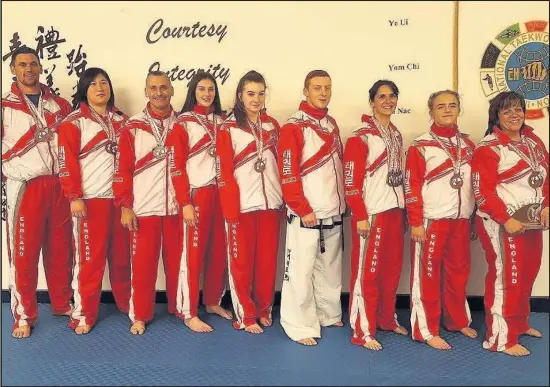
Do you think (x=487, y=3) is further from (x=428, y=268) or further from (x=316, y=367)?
(x=316, y=367)

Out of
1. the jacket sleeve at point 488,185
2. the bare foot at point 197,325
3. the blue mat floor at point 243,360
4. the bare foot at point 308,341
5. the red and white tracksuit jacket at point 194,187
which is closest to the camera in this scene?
the blue mat floor at point 243,360

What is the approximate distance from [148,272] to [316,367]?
1269 mm

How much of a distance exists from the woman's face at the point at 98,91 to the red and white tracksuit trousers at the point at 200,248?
0.87 meters

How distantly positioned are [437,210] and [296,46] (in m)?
1.55

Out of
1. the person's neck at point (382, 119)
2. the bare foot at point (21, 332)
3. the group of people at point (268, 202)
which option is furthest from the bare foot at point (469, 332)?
the bare foot at point (21, 332)

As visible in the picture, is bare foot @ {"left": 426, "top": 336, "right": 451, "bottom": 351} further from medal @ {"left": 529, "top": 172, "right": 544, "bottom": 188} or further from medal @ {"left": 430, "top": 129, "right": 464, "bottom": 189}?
medal @ {"left": 529, "top": 172, "right": 544, "bottom": 188}

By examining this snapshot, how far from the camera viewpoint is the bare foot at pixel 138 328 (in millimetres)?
3293

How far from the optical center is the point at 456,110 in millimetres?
3033

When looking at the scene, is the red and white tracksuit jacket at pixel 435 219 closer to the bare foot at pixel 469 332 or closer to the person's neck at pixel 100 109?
the bare foot at pixel 469 332

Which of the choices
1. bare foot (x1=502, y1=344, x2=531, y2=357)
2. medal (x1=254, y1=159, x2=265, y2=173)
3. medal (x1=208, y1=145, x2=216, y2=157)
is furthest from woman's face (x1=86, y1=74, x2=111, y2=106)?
bare foot (x1=502, y1=344, x2=531, y2=357)

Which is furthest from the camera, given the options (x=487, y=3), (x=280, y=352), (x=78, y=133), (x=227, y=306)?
(x=227, y=306)

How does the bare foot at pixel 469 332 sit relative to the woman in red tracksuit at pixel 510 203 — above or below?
below

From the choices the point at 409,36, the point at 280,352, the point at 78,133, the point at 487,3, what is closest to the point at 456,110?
the point at 409,36

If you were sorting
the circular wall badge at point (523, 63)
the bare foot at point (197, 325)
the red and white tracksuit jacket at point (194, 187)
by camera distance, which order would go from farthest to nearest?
1. the circular wall badge at point (523, 63)
2. the bare foot at point (197, 325)
3. the red and white tracksuit jacket at point (194, 187)
